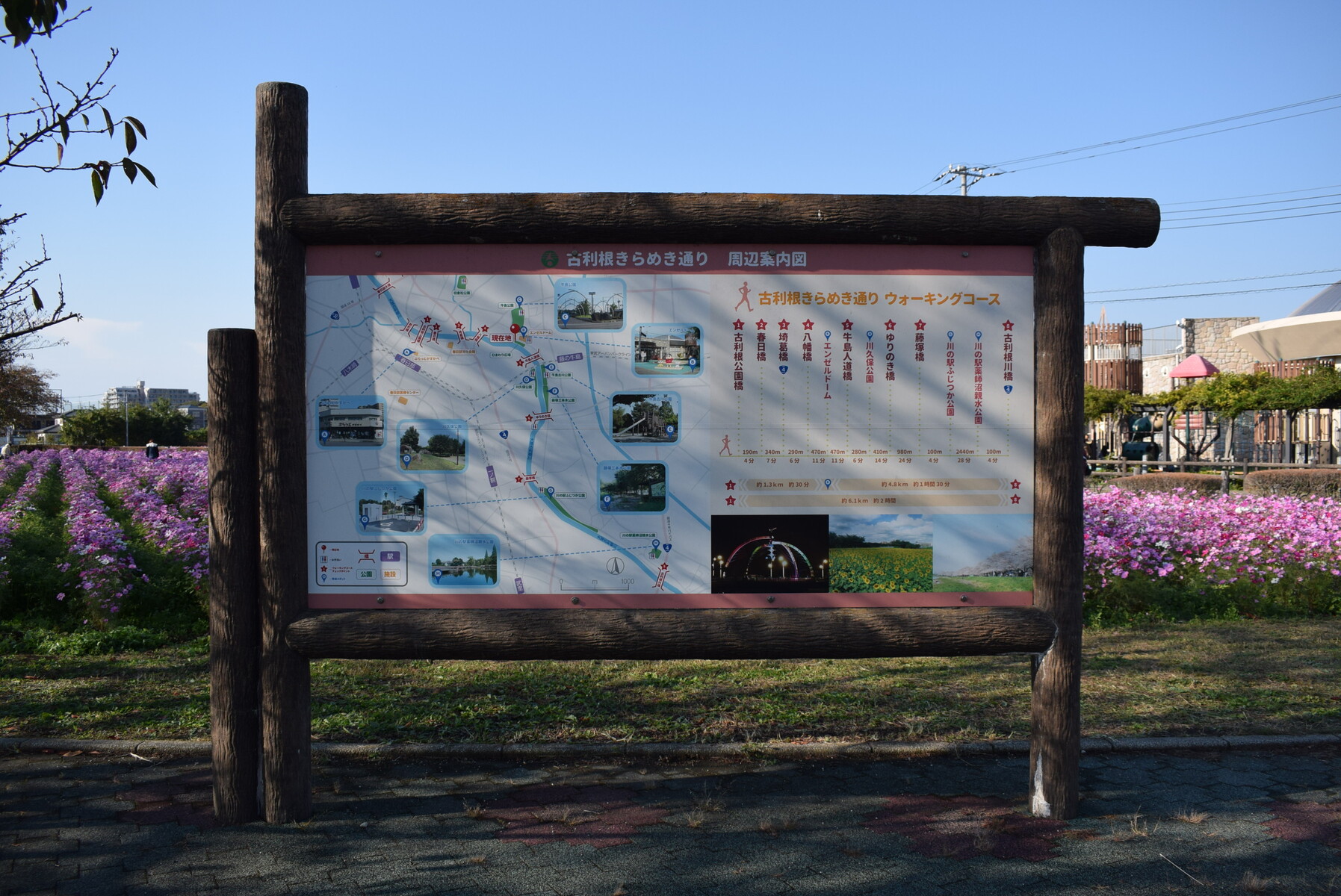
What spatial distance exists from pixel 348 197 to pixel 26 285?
1293mm

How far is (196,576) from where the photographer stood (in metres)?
7.72

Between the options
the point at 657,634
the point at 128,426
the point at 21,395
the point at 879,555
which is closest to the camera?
the point at 657,634

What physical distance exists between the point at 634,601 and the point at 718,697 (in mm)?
1932

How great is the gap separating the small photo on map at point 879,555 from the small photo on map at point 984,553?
0.07 meters

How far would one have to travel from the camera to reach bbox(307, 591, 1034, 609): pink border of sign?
3.81m

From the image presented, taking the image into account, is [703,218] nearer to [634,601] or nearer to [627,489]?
[627,489]

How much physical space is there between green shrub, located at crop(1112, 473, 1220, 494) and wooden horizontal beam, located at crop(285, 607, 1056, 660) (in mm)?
11767

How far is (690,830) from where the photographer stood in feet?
12.2

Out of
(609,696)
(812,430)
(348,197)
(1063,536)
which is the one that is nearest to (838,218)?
(812,430)

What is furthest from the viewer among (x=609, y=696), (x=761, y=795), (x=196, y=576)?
(x=196, y=576)

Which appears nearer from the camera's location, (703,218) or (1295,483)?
(703,218)

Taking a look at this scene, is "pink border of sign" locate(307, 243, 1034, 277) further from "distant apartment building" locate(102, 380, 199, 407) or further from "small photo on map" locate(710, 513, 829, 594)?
"distant apartment building" locate(102, 380, 199, 407)

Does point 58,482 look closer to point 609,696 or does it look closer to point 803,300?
point 609,696

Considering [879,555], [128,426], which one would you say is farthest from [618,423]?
[128,426]
